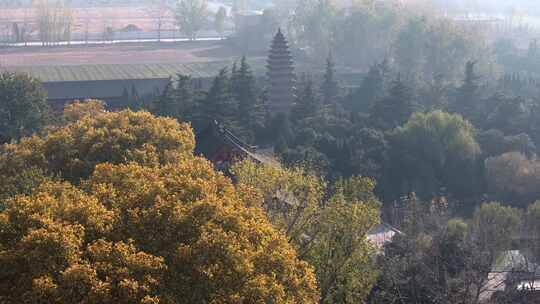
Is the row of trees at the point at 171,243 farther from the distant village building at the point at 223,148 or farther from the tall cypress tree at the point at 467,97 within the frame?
the tall cypress tree at the point at 467,97

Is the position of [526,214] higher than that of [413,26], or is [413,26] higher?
[413,26]

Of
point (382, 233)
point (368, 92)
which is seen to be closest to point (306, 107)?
point (368, 92)

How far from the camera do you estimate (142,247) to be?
15.3 meters

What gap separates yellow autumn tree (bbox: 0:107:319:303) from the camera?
45.4ft

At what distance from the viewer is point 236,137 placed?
1532 inches

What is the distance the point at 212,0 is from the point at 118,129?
128593 millimetres

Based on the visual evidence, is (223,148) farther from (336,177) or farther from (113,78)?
(113,78)

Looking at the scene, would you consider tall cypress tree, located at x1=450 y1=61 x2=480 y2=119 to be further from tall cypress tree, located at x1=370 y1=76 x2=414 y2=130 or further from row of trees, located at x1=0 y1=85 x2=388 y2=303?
row of trees, located at x1=0 y1=85 x2=388 y2=303

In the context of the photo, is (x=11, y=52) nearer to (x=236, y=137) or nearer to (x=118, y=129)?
(x=236, y=137)

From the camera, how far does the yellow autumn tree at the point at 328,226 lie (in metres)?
19.8

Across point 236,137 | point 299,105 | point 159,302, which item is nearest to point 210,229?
point 159,302

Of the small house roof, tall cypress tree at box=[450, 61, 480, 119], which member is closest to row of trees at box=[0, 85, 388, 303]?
tall cypress tree at box=[450, 61, 480, 119]

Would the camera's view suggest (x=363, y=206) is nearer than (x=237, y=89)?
Yes

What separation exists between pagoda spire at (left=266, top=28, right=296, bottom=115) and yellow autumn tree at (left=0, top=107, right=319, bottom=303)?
2942cm
